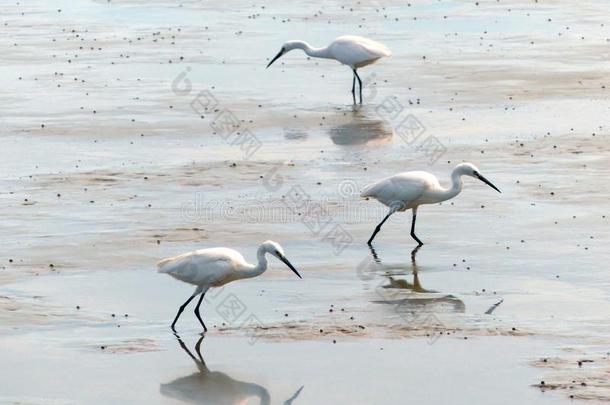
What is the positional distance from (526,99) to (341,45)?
359cm

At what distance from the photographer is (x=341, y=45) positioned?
96.3 feet

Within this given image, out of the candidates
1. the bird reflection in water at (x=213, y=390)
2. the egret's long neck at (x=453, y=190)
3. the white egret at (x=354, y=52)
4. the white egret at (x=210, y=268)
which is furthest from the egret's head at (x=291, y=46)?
the bird reflection in water at (x=213, y=390)

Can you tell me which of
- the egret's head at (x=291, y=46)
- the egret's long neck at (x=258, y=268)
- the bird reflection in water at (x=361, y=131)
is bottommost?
the bird reflection in water at (x=361, y=131)

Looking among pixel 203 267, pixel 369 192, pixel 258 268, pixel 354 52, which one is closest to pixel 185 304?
pixel 203 267

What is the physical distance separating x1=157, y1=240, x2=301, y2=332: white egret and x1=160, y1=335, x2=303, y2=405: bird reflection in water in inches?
56.1

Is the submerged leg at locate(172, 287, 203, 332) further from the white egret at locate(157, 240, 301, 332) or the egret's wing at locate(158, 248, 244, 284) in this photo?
the egret's wing at locate(158, 248, 244, 284)

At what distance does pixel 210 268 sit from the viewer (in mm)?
15797

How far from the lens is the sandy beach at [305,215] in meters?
14.4

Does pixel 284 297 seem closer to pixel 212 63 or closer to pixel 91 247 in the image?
pixel 91 247

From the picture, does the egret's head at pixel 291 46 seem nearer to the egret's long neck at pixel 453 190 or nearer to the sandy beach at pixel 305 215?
the sandy beach at pixel 305 215

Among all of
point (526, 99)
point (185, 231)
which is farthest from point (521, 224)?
point (526, 99)

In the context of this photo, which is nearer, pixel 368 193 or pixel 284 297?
pixel 284 297

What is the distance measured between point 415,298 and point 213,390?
11.2ft

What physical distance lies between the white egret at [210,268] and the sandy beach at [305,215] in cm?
42
